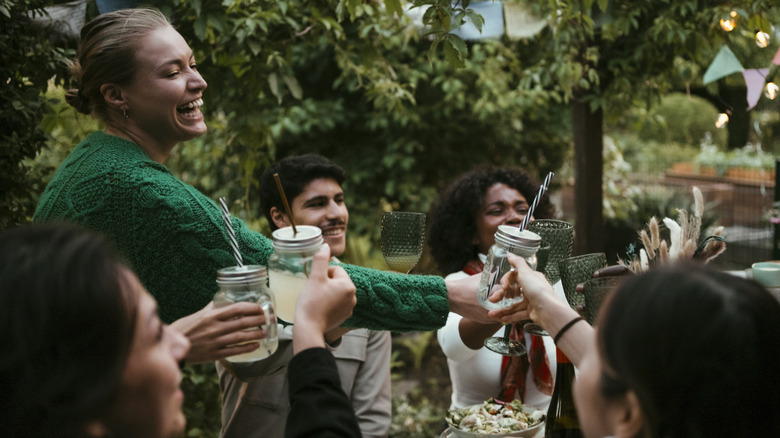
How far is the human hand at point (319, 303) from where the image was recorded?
1.32 metres

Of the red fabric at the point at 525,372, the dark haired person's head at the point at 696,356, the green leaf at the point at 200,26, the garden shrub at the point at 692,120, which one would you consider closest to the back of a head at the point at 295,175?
the green leaf at the point at 200,26

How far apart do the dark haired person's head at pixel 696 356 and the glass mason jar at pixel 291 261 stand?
618 millimetres

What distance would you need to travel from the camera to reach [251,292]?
4.54 feet

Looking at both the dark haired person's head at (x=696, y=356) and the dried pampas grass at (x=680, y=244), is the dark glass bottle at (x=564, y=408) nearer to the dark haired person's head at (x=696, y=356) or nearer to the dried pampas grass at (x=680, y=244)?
the dried pampas grass at (x=680, y=244)

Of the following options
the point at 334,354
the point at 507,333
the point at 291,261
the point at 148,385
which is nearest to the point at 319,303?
the point at 291,261

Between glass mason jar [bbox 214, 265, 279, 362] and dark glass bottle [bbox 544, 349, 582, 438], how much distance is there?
39.1 inches

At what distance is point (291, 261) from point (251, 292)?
10 cm

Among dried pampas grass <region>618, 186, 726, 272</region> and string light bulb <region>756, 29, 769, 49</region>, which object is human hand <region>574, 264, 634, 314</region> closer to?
dried pampas grass <region>618, 186, 726, 272</region>

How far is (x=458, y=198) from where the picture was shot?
11.0 feet

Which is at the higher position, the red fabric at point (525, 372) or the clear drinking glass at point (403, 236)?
the clear drinking glass at point (403, 236)

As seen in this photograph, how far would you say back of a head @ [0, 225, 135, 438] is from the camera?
0.98 m

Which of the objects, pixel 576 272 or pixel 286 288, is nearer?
pixel 286 288

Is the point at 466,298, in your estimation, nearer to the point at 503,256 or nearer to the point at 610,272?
the point at 503,256

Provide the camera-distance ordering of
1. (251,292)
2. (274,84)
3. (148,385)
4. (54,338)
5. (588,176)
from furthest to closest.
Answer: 1. (588,176)
2. (274,84)
3. (251,292)
4. (148,385)
5. (54,338)
